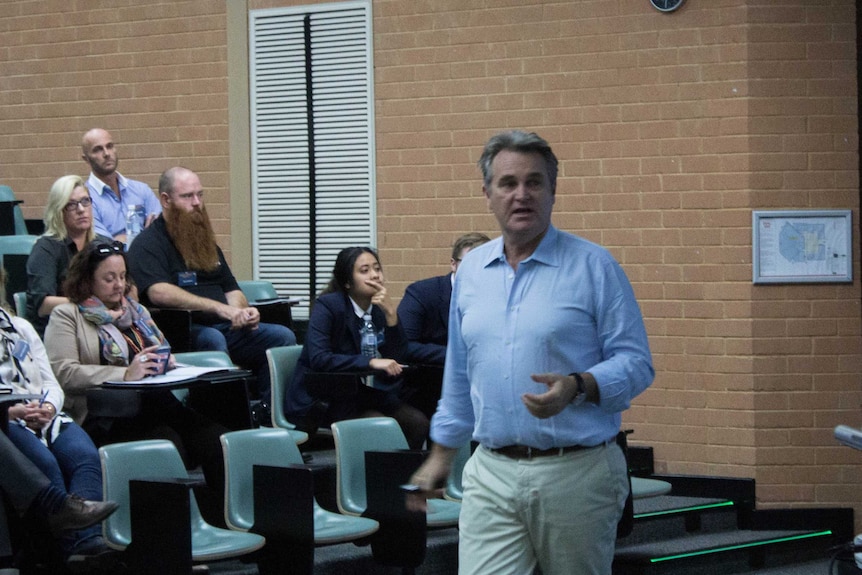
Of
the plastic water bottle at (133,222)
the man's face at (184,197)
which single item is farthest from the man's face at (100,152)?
the man's face at (184,197)

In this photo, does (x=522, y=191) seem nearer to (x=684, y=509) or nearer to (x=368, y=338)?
(x=368, y=338)

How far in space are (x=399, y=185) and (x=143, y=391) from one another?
2703 mm

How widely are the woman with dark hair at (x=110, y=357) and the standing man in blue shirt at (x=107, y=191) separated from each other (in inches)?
75.6

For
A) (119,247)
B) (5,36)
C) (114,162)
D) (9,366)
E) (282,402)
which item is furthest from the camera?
(5,36)

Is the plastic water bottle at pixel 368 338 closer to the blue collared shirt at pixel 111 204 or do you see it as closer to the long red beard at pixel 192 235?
the long red beard at pixel 192 235

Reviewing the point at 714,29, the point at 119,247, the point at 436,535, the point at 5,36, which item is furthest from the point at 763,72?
the point at 5,36

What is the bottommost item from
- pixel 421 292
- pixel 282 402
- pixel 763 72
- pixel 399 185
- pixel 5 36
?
pixel 282 402

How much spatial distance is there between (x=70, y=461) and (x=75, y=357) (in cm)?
59

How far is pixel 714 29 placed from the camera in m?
6.15

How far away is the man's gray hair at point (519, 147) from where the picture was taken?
2.68 m

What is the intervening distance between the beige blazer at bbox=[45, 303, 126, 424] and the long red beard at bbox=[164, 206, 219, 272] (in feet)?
4.25

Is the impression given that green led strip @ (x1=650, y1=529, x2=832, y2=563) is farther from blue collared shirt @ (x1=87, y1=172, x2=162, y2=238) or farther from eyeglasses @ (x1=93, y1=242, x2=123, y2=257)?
blue collared shirt @ (x1=87, y1=172, x2=162, y2=238)

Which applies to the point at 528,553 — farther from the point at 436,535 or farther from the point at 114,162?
the point at 114,162

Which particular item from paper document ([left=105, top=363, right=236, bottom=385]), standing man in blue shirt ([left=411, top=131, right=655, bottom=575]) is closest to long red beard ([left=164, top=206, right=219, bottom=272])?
paper document ([left=105, top=363, right=236, bottom=385])
